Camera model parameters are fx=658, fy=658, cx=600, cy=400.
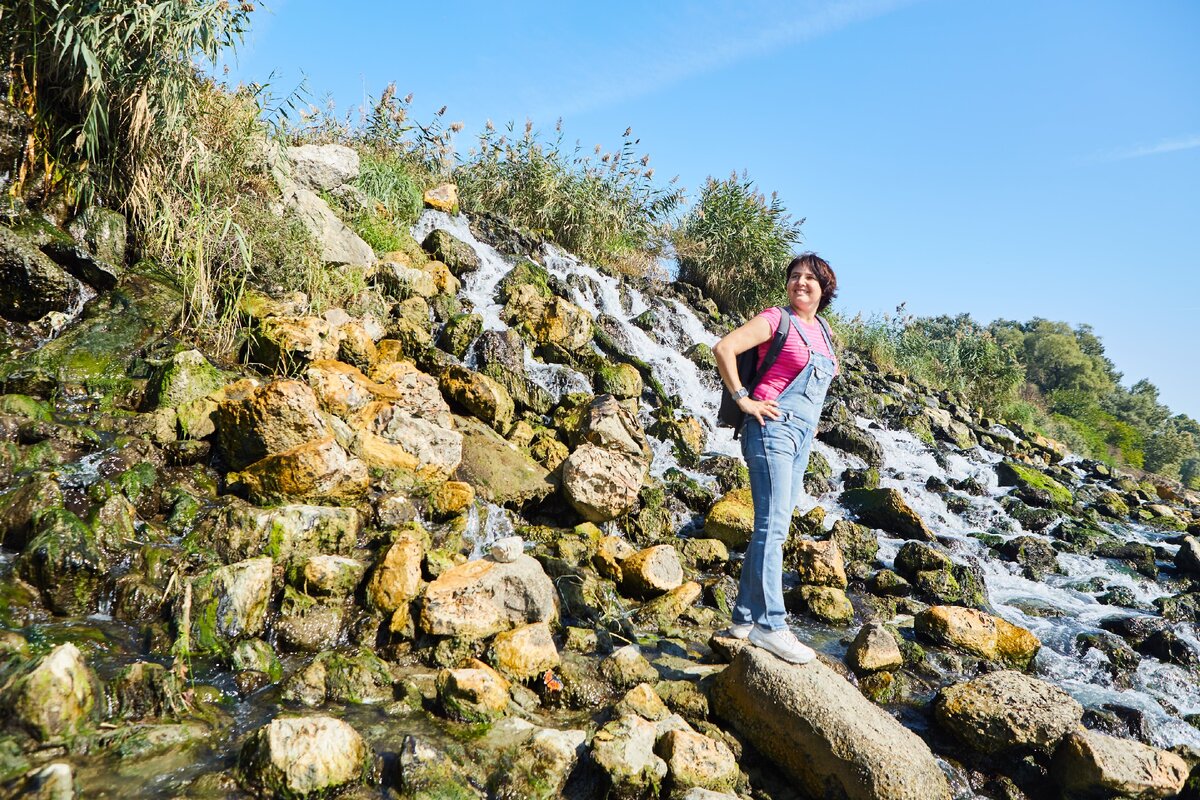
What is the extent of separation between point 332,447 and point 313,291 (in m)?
2.89

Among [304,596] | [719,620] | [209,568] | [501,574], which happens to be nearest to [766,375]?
[501,574]

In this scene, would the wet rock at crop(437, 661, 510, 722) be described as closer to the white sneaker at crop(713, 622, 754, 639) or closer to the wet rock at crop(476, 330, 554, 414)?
the white sneaker at crop(713, 622, 754, 639)

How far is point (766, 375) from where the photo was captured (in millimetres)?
3213

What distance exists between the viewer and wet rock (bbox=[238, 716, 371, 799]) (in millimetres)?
2416

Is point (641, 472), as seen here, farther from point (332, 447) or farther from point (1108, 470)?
point (1108, 470)

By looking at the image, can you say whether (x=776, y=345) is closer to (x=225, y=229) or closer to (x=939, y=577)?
(x=939, y=577)

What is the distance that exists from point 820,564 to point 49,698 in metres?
5.30

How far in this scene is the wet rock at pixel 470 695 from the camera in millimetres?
3080

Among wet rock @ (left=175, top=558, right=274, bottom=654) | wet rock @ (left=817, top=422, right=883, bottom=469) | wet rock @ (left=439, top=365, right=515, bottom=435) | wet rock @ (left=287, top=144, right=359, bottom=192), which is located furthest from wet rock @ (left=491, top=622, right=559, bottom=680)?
wet rock @ (left=817, top=422, right=883, bottom=469)

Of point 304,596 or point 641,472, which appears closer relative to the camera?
point 304,596

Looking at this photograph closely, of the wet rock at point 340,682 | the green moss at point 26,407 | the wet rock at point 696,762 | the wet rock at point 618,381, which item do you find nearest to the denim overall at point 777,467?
the wet rock at point 696,762

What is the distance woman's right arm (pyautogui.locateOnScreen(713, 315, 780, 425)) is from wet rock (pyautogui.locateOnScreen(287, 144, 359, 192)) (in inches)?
312

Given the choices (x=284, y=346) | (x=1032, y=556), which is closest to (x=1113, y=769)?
(x=1032, y=556)

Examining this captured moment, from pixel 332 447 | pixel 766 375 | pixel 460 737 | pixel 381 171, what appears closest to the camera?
pixel 460 737
